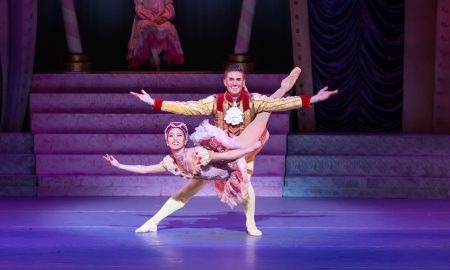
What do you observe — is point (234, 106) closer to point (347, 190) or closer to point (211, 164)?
point (211, 164)

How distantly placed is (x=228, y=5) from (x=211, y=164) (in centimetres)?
487

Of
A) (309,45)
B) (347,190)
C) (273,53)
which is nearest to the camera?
(347,190)

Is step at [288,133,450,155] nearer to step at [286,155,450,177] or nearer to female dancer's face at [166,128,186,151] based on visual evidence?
step at [286,155,450,177]

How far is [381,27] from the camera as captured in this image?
31.2 feet

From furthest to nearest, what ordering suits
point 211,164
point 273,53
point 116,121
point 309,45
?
1. point 273,53
2. point 309,45
3. point 116,121
4. point 211,164

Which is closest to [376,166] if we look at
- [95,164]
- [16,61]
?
[95,164]

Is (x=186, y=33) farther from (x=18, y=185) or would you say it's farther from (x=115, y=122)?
(x=18, y=185)

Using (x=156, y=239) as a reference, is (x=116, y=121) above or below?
above

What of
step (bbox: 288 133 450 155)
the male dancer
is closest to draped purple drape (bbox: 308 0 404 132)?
step (bbox: 288 133 450 155)

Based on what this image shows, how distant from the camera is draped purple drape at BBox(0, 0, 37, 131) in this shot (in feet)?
30.1

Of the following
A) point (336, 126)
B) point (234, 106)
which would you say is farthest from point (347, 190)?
point (234, 106)

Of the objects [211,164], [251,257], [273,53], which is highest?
[273,53]

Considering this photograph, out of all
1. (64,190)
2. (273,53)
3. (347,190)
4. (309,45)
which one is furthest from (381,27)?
(64,190)

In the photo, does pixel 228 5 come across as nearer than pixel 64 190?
No
